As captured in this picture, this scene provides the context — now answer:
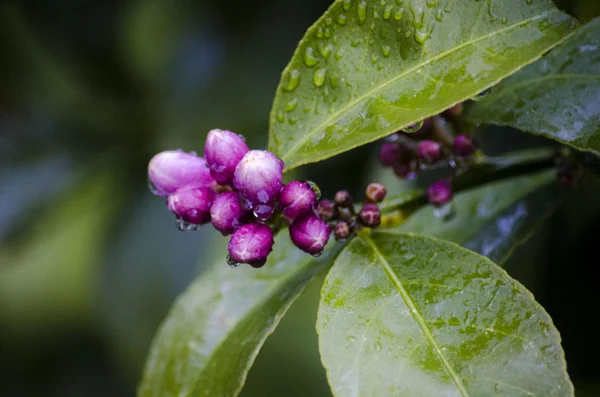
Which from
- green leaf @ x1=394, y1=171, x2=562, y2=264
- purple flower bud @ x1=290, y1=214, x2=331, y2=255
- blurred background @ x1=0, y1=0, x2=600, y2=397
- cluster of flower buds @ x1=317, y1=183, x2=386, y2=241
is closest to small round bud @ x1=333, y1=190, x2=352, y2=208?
cluster of flower buds @ x1=317, y1=183, x2=386, y2=241

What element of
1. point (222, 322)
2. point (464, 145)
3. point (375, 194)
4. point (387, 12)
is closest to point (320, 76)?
point (387, 12)

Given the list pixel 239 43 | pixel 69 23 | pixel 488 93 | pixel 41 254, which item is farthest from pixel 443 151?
pixel 41 254

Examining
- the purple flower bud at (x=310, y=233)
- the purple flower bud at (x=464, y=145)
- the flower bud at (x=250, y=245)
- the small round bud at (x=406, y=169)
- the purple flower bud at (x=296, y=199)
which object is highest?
the purple flower bud at (x=296, y=199)

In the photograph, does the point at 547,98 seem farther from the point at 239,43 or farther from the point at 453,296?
the point at 239,43

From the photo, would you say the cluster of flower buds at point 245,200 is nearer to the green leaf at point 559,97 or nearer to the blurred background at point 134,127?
the green leaf at point 559,97

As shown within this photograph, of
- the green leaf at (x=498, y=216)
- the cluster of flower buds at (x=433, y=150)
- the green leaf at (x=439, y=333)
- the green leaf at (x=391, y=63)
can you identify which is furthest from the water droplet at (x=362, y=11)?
the green leaf at (x=498, y=216)

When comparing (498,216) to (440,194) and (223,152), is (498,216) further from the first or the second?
(223,152)
